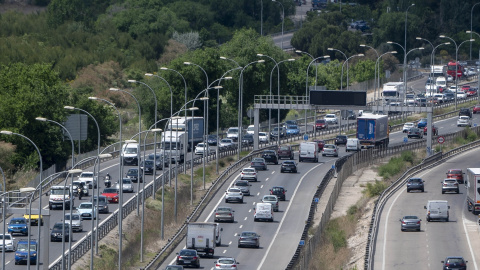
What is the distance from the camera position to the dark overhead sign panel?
11712 cm

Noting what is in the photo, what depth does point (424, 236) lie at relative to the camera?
78375 millimetres

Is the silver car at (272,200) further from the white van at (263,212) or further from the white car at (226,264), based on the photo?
the white car at (226,264)

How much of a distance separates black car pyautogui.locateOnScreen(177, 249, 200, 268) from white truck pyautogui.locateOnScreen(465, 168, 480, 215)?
22.8 metres

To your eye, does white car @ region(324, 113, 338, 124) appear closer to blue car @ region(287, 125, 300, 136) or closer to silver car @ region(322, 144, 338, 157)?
blue car @ region(287, 125, 300, 136)

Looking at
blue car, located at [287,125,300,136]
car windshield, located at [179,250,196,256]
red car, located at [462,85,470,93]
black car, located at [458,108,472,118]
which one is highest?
red car, located at [462,85,470,93]

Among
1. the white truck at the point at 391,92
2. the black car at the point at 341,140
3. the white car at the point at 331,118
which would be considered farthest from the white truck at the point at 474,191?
the white truck at the point at 391,92

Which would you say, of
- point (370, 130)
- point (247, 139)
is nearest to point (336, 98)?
point (370, 130)

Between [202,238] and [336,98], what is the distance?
47353 millimetres

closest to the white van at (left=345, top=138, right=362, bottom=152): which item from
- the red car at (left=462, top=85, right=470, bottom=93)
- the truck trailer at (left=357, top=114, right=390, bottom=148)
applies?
the truck trailer at (left=357, top=114, right=390, bottom=148)

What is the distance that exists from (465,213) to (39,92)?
150 ft

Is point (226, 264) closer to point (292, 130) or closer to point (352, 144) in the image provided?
point (352, 144)

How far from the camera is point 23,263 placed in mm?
66562

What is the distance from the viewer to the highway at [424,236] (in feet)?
232

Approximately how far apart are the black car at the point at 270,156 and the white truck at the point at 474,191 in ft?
86.9
